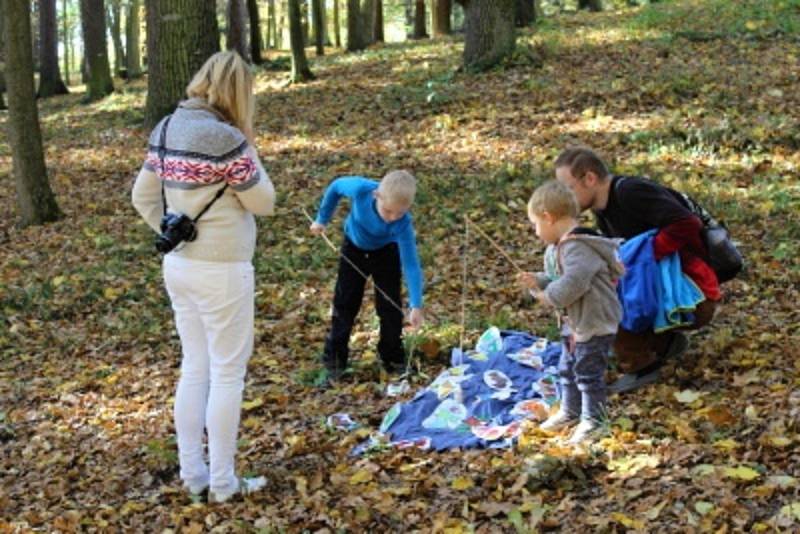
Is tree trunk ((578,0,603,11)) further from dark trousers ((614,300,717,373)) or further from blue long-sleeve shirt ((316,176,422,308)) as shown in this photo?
dark trousers ((614,300,717,373))

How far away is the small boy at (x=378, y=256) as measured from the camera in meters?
5.55

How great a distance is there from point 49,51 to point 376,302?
2348 centimetres

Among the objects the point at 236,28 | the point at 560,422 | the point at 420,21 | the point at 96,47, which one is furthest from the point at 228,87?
the point at 420,21

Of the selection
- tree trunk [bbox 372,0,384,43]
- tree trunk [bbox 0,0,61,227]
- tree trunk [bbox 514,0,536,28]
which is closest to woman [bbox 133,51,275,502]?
tree trunk [bbox 0,0,61,227]

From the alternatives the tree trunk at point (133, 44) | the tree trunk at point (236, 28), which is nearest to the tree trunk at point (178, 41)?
the tree trunk at point (236, 28)

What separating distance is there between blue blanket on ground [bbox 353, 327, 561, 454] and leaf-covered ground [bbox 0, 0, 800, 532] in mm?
193

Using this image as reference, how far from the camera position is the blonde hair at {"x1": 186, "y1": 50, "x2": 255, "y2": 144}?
4172 millimetres

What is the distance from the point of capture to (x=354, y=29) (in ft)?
84.9

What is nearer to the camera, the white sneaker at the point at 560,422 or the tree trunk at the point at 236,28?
the white sneaker at the point at 560,422

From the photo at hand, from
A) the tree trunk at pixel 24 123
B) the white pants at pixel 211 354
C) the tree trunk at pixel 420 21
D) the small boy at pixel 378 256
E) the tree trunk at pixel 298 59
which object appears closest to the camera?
the white pants at pixel 211 354

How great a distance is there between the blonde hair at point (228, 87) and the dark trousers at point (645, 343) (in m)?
2.71

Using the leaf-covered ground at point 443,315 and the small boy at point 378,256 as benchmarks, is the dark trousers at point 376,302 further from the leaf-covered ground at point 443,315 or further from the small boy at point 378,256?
the leaf-covered ground at point 443,315

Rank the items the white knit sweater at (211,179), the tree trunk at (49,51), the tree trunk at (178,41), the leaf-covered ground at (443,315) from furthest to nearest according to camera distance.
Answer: the tree trunk at (49,51), the tree trunk at (178,41), the leaf-covered ground at (443,315), the white knit sweater at (211,179)

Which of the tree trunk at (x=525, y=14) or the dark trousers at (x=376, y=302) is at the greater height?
the tree trunk at (x=525, y=14)
